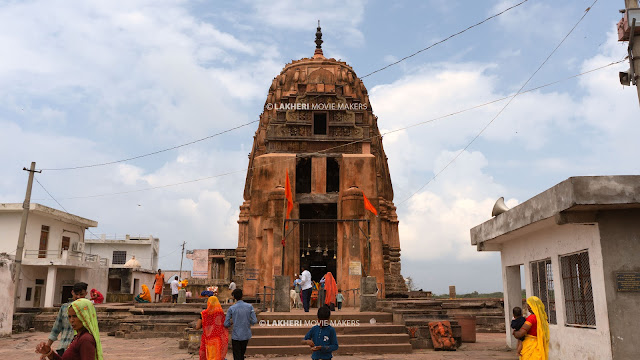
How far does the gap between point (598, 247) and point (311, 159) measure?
17.1 metres

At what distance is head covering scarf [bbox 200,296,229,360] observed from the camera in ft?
27.0

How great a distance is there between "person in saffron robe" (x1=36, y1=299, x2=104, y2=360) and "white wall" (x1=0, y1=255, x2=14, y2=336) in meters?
15.5

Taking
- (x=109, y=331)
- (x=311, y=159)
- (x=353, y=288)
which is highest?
(x=311, y=159)

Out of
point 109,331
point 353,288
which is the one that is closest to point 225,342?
point 353,288

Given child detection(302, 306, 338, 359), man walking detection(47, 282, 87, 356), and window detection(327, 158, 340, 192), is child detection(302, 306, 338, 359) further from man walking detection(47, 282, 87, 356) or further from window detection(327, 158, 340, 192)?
window detection(327, 158, 340, 192)

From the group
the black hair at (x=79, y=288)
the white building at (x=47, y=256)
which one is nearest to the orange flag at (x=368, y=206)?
the black hair at (x=79, y=288)

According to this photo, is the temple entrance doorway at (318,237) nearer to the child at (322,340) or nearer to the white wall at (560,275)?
the white wall at (560,275)

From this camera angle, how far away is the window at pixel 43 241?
30291mm

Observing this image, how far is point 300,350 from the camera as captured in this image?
1225cm

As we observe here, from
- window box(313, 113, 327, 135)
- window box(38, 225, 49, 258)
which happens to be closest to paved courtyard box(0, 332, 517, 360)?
window box(313, 113, 327, 135)

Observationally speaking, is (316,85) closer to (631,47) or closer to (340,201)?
(340,201)

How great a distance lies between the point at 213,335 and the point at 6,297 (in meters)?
12.9

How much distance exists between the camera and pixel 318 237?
80.2 feet

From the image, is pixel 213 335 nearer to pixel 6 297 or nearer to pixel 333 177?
pixel 6 297
